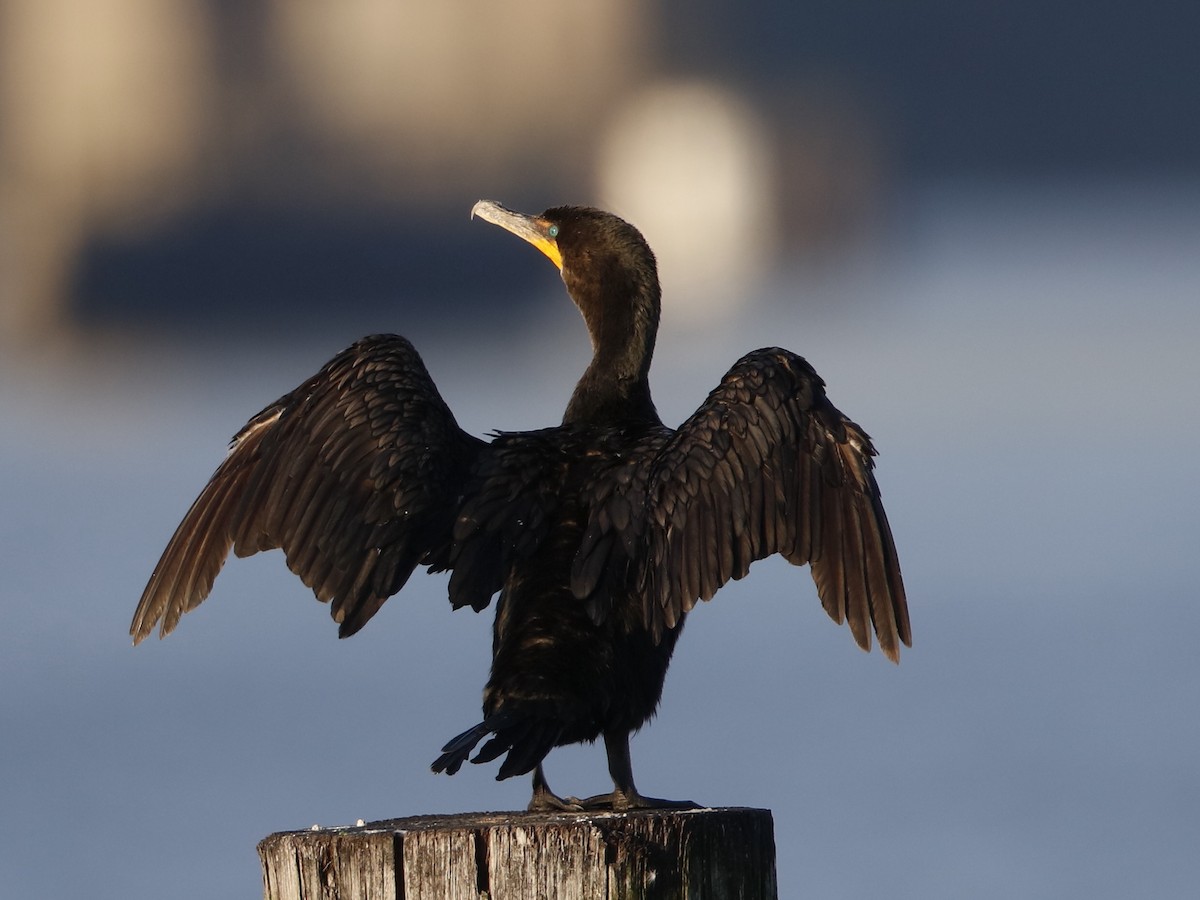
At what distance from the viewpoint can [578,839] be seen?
A: 394 cm

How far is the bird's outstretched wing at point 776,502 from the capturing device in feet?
16.1

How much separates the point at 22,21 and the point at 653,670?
2525 centimetres

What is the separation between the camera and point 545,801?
15.7ft

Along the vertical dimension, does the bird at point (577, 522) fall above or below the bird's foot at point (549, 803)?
above

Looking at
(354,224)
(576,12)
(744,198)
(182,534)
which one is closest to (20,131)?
(354,224)

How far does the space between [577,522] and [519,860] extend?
125 centimetres

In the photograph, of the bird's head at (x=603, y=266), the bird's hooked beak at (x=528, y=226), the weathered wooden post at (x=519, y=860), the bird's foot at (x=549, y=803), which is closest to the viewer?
the weathered wooden post at (x=519, y=860)

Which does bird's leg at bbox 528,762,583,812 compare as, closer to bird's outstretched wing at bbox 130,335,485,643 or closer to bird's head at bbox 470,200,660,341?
bird's outstretched wing at bbox 130,335,485,643

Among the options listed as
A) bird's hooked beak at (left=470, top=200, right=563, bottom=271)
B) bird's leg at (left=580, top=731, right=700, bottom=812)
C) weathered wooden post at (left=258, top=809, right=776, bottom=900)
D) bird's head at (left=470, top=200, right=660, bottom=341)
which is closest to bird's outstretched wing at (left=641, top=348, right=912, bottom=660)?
bird's leg at (left=580, top=731, right=700, bottom=812)

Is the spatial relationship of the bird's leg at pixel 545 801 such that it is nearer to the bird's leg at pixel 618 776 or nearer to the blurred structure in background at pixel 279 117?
the bird's leg at pixel 618 776

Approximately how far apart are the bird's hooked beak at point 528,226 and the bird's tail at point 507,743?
1.77 metres

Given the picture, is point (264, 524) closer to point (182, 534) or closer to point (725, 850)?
point (182, 534)

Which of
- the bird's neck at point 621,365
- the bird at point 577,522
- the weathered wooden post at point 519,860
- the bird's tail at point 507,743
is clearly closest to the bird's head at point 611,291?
the bird's neck at point 621,365

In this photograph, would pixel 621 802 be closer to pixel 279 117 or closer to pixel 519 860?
pixel 519 860
